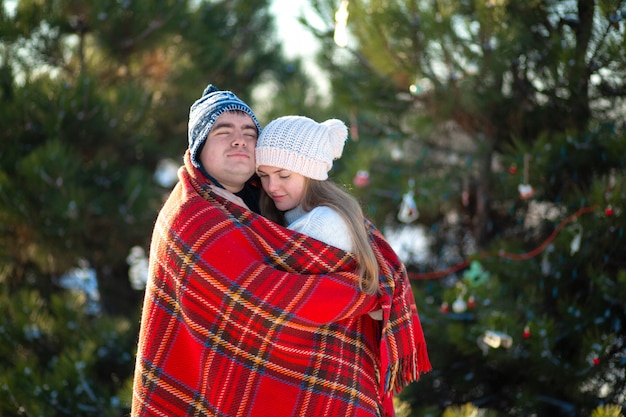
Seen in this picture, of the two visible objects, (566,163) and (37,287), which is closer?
(566,163)

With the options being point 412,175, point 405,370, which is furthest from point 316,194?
point 412,175

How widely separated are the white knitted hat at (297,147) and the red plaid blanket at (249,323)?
23 centimetres

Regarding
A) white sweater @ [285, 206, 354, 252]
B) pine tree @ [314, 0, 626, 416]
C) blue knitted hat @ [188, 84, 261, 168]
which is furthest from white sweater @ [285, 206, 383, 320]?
pine tree @ [314, 0, 626, 416]

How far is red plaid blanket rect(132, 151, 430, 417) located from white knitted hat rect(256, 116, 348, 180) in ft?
0.75

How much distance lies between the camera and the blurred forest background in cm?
345

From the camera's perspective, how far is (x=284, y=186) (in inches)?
86.4

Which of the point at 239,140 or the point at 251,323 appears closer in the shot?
the point at 251,323

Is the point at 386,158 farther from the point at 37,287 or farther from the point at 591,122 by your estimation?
the point at 37,287

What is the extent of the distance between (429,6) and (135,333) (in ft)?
8.35

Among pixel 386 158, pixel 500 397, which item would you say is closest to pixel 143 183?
pixel 386 158

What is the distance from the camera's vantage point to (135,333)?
14.1 ft

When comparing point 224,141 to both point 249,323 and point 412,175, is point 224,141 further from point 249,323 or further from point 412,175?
point 412,175

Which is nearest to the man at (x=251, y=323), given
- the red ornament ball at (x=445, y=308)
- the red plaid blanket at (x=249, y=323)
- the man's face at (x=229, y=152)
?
the red plaid blanket at (x=249, y=323)

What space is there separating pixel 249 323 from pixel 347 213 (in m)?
0.44
